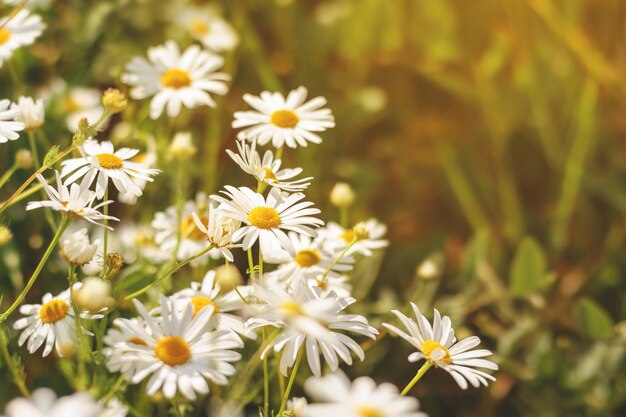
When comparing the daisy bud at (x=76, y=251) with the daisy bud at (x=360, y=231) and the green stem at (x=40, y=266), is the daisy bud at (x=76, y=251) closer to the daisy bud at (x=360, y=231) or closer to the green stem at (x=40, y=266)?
the green stem at (x=40, y=266)

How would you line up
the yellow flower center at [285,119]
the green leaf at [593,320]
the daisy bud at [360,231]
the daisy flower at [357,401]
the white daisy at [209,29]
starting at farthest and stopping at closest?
the white daisy at [209,29]
the green leaf at [593,320]
the yellow flower center at [285,119]
the daisy bud at [360,231]
the daisy flower at [357,401]

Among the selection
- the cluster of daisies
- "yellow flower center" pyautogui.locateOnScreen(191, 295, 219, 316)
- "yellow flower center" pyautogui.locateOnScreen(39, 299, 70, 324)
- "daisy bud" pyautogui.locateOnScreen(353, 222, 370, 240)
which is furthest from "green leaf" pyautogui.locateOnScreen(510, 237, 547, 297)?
"yellow flower center" pyautogui.locateOnScreen(39, 299, 70, 324)

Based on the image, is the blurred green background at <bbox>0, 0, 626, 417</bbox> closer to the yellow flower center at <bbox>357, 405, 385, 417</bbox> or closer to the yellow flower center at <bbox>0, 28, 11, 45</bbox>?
the yellow flower center at <bbox>0, 28, 11, 45</bbox>

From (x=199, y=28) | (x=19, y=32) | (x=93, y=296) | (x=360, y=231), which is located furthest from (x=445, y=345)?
(x=199, y=28)

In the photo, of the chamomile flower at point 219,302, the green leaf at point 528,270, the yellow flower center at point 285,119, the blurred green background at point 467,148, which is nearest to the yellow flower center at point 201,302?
the chamomile flower at point 219,302

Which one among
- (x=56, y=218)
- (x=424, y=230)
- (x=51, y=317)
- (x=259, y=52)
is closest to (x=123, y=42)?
(x=259, y=52)

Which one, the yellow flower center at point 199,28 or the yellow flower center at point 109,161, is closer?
the yellow flower center at point 109,161

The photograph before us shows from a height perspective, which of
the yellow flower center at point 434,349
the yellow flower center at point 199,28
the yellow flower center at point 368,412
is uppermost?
the yellow flower center at point 199,28

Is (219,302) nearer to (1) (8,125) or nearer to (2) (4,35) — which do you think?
(1) (8,125)
